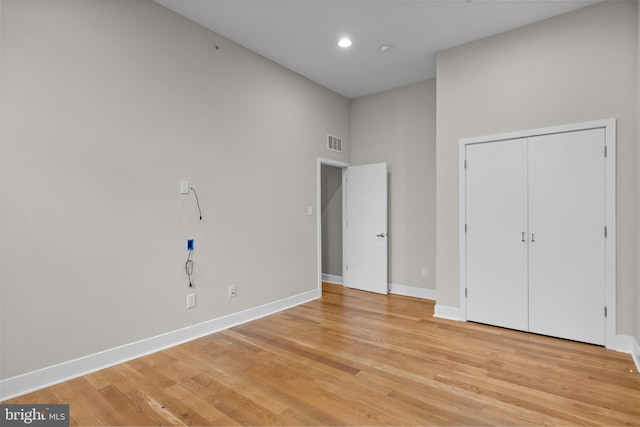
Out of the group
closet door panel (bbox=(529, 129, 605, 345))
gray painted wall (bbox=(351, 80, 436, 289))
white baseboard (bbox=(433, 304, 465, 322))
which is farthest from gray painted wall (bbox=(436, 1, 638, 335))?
gray painted wall (bbox=(351, 80, 436, 289))

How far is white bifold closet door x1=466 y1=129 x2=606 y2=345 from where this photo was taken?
10.1ft

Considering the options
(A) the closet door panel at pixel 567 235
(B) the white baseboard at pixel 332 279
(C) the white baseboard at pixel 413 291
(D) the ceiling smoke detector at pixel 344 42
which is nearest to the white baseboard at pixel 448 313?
(A) the closet door panel at pixel 567 235

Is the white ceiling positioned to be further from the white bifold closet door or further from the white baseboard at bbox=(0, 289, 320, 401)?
the white baseboard at bbox=(0, 289, 320, 401)

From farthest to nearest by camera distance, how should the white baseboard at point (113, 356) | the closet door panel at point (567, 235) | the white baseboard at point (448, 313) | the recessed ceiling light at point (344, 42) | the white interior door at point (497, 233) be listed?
the white baseboard at point (448, 313) < the recessed ceiling light at point (344, 42) < the white interior door at point (497, 233) < the closet door panel at point (567, 235) < the white baseboard at point (113, 356)

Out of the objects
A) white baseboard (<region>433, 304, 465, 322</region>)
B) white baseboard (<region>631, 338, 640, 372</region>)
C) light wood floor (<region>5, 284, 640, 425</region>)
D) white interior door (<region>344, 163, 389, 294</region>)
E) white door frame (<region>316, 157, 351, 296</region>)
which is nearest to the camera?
light wood floor (<region>5, 284, 640, 425</region>)

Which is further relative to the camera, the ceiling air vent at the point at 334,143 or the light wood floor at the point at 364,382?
the ceiling air vent at the point at 334,143

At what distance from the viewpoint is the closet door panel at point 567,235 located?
9.98 feet

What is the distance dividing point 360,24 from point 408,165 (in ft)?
7.24

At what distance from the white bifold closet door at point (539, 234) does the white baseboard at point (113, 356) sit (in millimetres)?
2653

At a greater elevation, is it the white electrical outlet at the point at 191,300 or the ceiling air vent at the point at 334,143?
the ceiling air vent at the point at 334,143

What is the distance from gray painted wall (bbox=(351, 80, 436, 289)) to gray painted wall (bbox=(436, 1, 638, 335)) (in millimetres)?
825

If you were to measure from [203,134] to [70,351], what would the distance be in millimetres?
2196

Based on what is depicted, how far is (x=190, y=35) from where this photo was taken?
328 cm

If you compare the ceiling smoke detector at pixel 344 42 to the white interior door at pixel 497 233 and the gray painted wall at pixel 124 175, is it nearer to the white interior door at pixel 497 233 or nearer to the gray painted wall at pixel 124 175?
the gray painted wall at pixel 124 175
